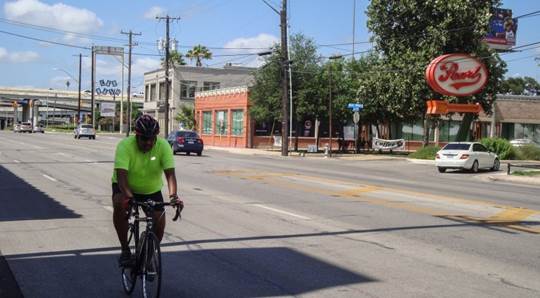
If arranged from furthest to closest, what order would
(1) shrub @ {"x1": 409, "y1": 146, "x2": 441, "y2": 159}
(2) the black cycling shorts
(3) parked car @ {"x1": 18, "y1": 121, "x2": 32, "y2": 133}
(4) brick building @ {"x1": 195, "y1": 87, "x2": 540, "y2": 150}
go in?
(3) parked car @ {"x1": 18, "y1": 121, "x2": 32, "y2": 133} < (4) brick building @ {"x1": 195, "y1": 87, "x2": 540, "y2": 150} < (1) shrub @ {"x1": 409, "y1": 146, "x2": 441, "y2": 159} < (2) the black cycling shorts

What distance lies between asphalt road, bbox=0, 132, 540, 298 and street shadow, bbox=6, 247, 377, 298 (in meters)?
0.01

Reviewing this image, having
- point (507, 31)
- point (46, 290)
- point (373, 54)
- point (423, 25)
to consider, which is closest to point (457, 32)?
point (423, 25)

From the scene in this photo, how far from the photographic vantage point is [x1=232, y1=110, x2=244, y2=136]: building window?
187ft

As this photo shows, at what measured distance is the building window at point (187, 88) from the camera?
7912cm

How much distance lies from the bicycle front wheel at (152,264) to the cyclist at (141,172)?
253mm

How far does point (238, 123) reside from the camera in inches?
2271

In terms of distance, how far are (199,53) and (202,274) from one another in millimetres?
84431

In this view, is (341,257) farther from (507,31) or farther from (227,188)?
(507,31)

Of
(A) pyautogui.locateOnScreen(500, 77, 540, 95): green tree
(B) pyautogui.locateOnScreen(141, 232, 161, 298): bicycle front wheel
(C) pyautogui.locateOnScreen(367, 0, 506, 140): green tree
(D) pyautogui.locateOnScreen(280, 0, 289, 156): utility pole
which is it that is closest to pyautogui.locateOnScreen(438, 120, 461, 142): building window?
(C) pyautogui.locateOnScreen(367, 0, 506, 140): green tree

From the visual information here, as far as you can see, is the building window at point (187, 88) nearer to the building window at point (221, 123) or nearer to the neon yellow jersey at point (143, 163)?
the building window at point (221, 123)

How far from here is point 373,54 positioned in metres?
50.4

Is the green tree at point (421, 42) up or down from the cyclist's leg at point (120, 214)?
up

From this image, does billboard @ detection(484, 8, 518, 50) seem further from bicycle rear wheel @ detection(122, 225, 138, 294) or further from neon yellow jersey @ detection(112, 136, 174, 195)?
bicycle rear wheel @ detection(122, 225, 138, 294)

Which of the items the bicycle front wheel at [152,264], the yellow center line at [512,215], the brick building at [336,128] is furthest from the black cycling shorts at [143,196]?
the brick building at [336,128]
